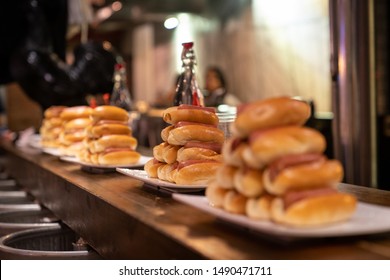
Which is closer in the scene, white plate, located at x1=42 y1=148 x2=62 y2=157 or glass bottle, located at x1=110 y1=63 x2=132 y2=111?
white plate, located at x1=42 y1=148 x2=62 y2=157

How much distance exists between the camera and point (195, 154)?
127 cm

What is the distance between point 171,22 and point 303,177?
1084 cm

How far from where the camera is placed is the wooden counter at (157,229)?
84 centimetres

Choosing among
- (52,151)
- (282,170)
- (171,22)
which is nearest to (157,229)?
(282,170)

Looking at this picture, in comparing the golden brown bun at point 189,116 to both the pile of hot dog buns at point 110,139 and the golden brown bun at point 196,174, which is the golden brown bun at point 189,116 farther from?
the pile of hot dog buns at point 110,139

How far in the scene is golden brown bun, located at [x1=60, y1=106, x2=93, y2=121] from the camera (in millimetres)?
2283

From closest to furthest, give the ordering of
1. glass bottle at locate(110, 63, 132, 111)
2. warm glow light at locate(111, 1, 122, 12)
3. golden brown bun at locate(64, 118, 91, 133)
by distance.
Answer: golden brown bun at locate(64, 118, 91, 133) → glass bottle at locate(110, 63, 132, 111) → warm glow light at locate(111, 1, 122, 12)

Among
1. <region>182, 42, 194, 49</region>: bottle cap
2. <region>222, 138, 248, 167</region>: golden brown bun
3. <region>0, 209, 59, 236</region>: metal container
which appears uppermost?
<region>182, 42, 194, 49</region>: bottle cap

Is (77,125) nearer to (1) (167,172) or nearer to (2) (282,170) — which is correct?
(1) (167,172)

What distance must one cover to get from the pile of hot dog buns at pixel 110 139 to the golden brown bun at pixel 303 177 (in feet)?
3.14

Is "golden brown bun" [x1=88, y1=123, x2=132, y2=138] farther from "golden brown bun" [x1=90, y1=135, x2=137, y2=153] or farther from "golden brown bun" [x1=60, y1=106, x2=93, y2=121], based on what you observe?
"golden brown bun" [x1=60, y1=106, x2=93, y2=121]

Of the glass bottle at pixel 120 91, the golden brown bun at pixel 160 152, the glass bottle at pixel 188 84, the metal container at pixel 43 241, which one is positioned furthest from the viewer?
the glass bottle at pixel 120 91

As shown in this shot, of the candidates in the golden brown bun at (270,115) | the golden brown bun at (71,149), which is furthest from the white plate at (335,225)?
the golden brown bun at (71,149)

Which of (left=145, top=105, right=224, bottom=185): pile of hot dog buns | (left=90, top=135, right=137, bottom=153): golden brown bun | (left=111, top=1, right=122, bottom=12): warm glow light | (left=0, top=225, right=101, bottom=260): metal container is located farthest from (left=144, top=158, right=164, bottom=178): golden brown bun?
(left=111, top=1, right=122, bottom=12): warm glow light
